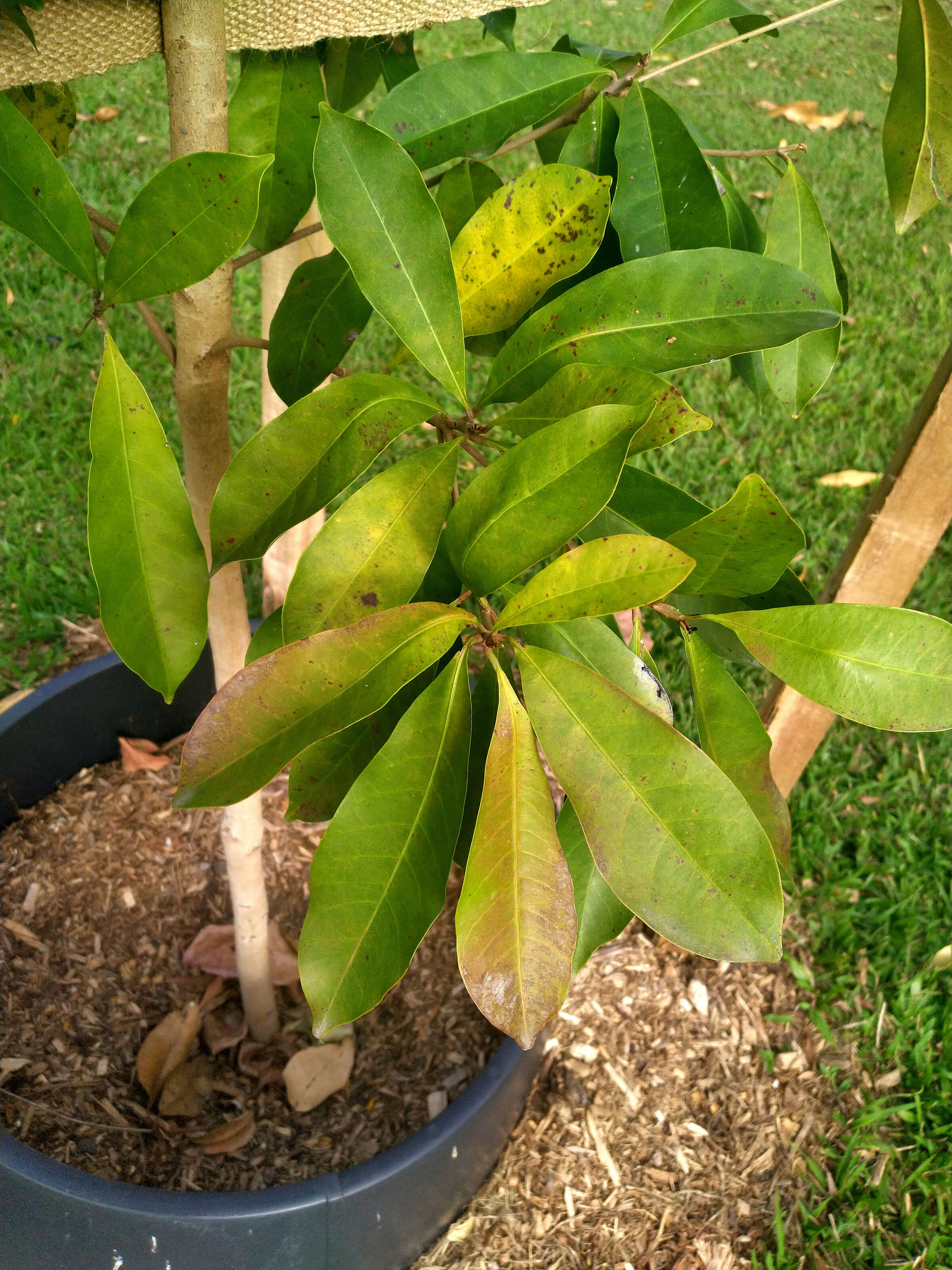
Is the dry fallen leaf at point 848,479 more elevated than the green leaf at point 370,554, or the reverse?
the green leaf at point 370,554

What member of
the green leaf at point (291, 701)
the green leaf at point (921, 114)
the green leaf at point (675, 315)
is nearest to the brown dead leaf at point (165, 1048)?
the green leaf at point (291, 701)

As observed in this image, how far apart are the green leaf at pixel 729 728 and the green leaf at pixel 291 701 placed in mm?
215

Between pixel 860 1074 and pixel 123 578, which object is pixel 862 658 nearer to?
pixel 123 578

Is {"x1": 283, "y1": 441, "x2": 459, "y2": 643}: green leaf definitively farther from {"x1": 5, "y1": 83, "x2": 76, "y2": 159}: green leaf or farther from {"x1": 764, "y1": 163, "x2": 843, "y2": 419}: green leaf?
{"x1": 5, "y1": 83, "x2": 76, "y2": 159}: green leaf

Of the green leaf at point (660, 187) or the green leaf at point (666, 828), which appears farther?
the green leaf at point (660, 187)

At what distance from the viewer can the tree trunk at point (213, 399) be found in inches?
27.9

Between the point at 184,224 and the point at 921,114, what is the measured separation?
1.89ft

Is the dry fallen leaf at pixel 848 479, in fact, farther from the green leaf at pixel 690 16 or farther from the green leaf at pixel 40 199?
the green leaf at pixel 40 199

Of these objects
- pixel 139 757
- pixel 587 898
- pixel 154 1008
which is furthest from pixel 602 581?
pixel 139 757

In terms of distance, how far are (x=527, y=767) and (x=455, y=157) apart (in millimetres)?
496

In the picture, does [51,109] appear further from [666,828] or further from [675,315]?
[666,828]

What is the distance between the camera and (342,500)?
7.23ft

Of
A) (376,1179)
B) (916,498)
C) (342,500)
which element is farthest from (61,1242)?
(342,500)

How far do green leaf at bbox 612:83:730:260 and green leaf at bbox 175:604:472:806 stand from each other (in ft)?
1.28
